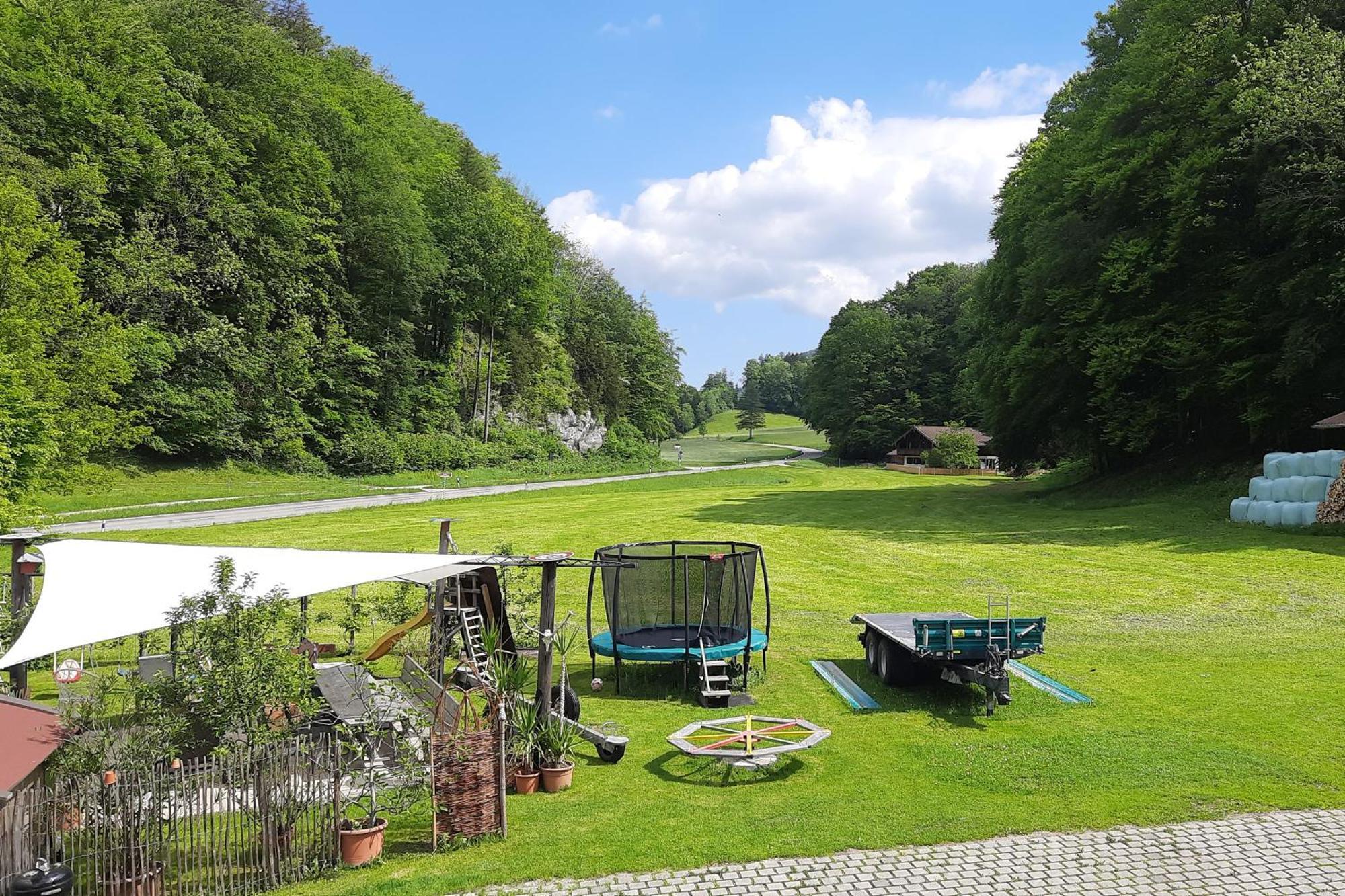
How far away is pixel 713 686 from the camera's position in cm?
1344

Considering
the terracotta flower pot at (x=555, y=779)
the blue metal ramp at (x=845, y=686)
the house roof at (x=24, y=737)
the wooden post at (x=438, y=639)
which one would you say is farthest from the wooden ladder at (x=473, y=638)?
the blue metal ramp at (x=845, y=686)

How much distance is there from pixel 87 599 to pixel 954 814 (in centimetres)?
954

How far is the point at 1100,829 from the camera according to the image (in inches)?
335

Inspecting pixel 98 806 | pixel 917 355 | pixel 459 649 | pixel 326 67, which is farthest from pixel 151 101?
pixel 917 355

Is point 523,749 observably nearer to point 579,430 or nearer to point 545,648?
point 545,648

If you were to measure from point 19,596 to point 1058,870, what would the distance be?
12262 millimetres

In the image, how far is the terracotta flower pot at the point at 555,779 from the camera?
978 cm

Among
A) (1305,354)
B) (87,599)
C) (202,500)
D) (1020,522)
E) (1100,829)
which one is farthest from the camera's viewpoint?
(202,500)

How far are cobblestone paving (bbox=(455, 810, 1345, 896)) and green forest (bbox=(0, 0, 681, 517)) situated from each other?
2143 cm

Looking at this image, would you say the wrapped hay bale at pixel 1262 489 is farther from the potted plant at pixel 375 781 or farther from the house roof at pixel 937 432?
the house roof at pixel 937 432

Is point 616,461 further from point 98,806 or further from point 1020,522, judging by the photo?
point 98,806

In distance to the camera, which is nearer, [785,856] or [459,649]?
[785,856]

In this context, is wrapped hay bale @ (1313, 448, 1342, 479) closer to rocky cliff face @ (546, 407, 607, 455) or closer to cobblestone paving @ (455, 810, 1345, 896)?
cobblestone paving @ (455, 810, 1345, 896)

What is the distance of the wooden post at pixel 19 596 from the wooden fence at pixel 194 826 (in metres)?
3.49
